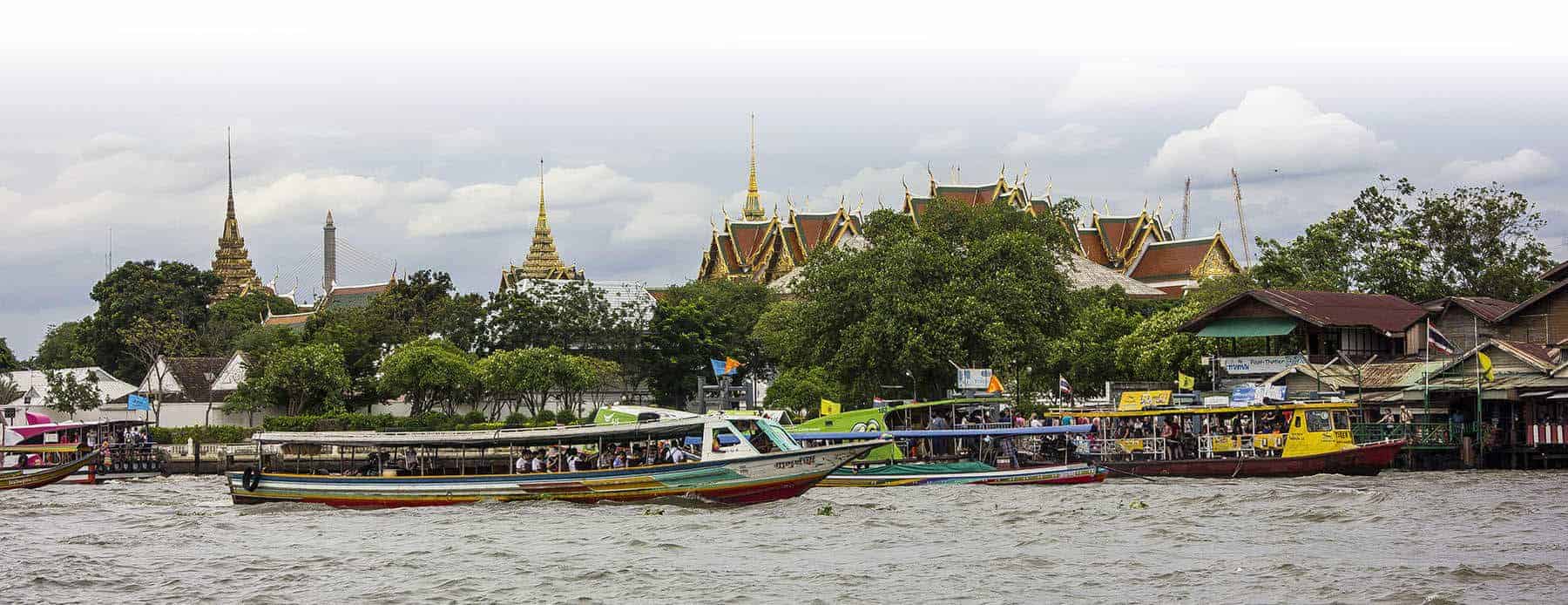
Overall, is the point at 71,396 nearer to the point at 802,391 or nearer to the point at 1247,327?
the point at 802,391

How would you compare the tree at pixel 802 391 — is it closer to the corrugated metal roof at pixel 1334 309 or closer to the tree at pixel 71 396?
the corrugated metal roof at pixel 1334 309

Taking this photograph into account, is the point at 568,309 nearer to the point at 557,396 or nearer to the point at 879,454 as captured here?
the point at 557,396

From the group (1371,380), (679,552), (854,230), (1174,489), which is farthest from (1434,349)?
(854,230)

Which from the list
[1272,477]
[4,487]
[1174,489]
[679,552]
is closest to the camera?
[679,552]

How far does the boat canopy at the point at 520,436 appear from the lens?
2855 cm

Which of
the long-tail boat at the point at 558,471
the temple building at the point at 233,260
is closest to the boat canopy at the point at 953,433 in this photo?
the long-tail boat at the point at 558,471

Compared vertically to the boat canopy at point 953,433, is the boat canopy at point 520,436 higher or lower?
higher

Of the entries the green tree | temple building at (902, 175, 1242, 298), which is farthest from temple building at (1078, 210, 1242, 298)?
the green tree

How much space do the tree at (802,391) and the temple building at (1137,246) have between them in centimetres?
2928

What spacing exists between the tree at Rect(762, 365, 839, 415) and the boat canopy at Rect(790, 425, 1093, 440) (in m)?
16.3

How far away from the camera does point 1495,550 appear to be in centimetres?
2117

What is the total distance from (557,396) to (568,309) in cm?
476

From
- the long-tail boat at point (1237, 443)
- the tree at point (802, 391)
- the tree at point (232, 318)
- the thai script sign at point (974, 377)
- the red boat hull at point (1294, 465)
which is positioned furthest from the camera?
the tree at point (232, 318)

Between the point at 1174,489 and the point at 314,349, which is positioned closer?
the point at 1174,489
